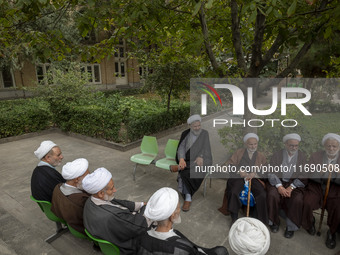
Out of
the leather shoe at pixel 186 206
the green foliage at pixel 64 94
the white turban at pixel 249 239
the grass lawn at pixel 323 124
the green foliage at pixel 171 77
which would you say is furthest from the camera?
the grass lawn at pixel 323 124

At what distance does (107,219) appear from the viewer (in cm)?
247

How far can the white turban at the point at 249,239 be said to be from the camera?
1829 millimetres

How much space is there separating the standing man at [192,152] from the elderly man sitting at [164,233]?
7.42 ft

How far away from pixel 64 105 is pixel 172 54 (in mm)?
5326

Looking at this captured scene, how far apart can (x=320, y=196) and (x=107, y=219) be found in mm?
3144

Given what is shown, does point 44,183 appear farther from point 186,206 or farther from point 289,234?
point 289,234

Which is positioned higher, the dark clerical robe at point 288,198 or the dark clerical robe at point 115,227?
the dark clerical robe at point 115,227

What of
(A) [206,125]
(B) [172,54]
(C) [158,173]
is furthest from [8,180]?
(A) [206,125]

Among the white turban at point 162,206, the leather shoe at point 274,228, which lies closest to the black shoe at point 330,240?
the leather shoe at point 274,228

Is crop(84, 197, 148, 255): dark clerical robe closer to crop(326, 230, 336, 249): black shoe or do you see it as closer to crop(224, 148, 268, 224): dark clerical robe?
crop(224, 148, 268, 224): dark clerical robe

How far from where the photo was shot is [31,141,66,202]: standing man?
3309mm

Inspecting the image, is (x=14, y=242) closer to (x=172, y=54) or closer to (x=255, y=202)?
(x=255, y=202)

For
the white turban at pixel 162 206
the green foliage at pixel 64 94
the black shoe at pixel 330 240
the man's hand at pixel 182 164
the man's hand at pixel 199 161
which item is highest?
the green foliage at pixel 64 94

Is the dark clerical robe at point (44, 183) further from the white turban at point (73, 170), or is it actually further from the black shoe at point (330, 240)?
the black shoe at point (330, 240)
